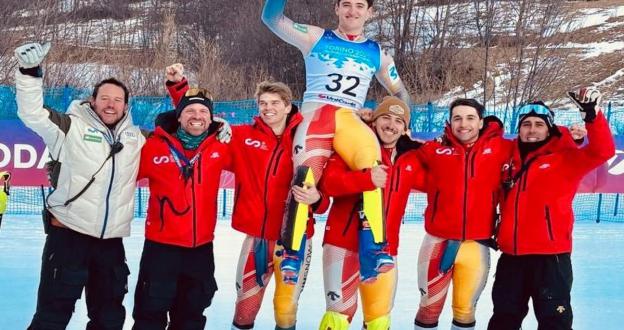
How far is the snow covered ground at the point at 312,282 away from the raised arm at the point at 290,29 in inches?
86.3

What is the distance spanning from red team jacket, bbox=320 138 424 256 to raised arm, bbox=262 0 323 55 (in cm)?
87

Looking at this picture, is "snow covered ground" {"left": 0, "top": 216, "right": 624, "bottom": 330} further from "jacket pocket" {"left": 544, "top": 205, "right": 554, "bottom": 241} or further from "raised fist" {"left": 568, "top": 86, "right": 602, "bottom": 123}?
"raised fist" {"left": 568, "top": 86, "right": 602, "bottom": 123}

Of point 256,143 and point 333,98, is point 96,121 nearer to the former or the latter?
point 256,143

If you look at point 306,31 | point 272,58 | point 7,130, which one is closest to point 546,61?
point 272,58

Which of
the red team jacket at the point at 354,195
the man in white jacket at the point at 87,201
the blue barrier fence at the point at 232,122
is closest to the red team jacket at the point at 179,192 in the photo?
the man in white jacket at the point at 87,201

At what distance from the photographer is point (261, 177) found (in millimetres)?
4516

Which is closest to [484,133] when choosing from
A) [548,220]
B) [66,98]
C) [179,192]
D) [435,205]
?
[435,205]

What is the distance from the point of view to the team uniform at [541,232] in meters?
4.47

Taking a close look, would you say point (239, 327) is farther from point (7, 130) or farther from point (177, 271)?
point (7, 130)

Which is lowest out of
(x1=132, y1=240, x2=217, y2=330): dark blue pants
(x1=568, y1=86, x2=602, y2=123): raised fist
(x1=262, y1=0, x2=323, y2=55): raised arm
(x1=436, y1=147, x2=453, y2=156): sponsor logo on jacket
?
(x1=132, y1=240, x2=217, y2=330): dark blue pants

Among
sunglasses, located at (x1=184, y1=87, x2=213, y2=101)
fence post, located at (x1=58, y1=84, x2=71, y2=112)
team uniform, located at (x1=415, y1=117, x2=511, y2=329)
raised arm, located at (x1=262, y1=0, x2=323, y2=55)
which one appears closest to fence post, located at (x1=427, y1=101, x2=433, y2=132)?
fence post, located at (x1=58, y1=84, x2=71, y2=112)

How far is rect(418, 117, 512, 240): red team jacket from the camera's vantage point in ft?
15.0

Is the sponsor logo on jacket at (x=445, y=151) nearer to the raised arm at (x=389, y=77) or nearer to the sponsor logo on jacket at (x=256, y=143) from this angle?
the raised arm at (x=389, y=77)

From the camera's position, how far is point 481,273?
4.63 m
